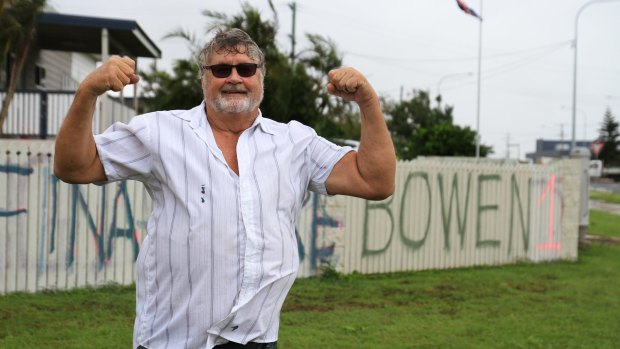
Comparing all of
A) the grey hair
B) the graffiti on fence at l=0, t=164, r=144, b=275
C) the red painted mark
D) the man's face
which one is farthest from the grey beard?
the red painted mark

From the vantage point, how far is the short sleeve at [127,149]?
2.58 meters

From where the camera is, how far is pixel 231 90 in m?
2.70

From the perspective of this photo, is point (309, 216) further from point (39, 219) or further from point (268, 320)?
point (268, 320)

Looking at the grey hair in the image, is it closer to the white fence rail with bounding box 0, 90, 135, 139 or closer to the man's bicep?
the man's bicep

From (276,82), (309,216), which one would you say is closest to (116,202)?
(309,216)

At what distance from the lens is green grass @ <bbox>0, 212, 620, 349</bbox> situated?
21.8 feet

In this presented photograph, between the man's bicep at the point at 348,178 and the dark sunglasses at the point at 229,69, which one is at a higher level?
the dark sunglasses at the point at 229,69

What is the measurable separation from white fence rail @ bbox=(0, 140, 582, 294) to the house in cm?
525

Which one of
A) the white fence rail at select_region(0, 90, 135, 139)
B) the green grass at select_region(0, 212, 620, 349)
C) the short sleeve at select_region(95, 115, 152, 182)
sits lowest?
the green grass at select_region(0, 212, 620, 349)

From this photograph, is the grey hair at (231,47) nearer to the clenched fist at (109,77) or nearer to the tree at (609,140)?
the clenched fist at (109,77)

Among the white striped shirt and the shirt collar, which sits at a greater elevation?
the shirt collar

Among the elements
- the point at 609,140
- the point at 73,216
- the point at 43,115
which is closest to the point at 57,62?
the point at 43,115

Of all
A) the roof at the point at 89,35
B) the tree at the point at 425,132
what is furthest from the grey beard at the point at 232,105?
the tree at the point at 425,132

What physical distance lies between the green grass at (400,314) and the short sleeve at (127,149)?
3.94 m
